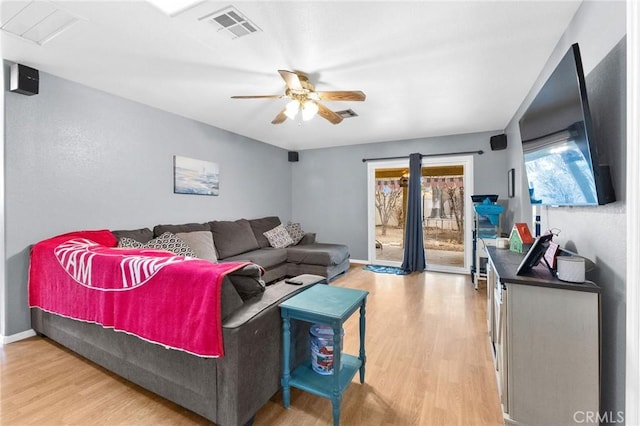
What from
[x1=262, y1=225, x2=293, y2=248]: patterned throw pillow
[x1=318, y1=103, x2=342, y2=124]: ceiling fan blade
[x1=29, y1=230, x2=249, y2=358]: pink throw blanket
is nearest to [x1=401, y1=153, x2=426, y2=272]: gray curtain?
[x1=262, y1=225, x2=293, y2=248]: patterned throw pillow

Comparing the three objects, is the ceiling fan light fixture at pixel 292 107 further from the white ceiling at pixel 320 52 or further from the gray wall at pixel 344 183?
the gray wall at pixel 344 183

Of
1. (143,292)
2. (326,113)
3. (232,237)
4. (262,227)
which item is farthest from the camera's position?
(262,227)

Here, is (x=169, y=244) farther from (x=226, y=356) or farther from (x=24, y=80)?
(x=226, y=356)

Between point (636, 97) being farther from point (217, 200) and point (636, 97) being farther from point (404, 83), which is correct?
point (217, 200)

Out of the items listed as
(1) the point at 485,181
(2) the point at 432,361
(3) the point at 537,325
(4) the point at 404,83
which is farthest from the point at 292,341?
(1) the point at 485,181

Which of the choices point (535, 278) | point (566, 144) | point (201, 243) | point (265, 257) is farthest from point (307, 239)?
point (566, 144)

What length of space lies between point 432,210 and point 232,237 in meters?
4.08

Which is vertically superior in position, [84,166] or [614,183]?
[84,166]

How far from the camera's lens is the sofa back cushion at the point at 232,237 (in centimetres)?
393

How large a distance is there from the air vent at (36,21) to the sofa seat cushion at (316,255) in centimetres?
343

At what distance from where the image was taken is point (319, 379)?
1.62m

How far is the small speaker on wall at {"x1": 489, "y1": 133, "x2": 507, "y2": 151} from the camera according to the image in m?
4.29

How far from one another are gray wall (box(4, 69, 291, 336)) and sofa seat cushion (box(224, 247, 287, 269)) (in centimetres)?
83

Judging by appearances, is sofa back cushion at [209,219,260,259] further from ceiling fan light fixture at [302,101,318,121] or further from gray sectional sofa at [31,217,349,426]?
ceiling fan light fixture at [302,101,318,121]
